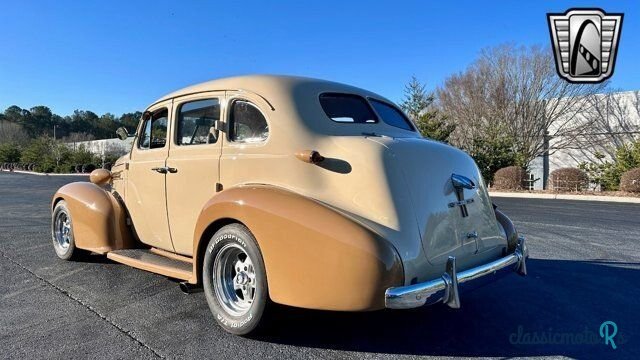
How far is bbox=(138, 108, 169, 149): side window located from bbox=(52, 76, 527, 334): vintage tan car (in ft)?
0.08

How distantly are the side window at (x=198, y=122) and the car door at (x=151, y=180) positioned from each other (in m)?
0.20

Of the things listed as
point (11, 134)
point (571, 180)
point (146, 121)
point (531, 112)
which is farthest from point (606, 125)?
point (11, 134)

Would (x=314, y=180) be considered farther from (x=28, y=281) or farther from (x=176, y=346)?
(x=28, y=281)

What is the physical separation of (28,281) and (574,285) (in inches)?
223

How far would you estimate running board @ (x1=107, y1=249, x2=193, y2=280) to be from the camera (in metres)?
3.77

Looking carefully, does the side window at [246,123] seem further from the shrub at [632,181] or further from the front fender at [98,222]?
the shrub at [632,181]

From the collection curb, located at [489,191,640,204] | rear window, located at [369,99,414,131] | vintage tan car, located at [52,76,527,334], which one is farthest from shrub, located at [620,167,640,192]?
rear window, located at [369,99,414,131]

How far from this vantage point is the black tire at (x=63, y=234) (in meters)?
5.43

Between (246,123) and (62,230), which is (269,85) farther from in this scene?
(62,230)

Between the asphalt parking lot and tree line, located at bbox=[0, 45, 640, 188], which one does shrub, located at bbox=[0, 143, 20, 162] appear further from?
the asphalt parking lot

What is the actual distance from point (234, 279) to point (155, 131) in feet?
6.87

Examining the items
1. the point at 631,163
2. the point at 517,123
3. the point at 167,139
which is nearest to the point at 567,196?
the point at 631,163

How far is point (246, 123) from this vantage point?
3814 mm

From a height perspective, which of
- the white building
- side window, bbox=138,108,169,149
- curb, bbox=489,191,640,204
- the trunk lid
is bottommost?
curb, bbox=489,191,640,204
